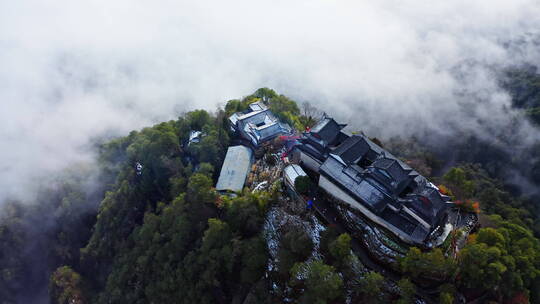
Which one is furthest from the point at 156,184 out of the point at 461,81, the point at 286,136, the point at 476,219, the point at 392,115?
the point at 461,81

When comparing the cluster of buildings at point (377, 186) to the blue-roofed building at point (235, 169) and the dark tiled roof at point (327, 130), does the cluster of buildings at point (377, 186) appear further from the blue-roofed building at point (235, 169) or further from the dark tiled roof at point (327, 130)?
the blue-roofed building at point (235, 169)

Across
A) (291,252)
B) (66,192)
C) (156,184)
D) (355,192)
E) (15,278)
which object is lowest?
(15,278)

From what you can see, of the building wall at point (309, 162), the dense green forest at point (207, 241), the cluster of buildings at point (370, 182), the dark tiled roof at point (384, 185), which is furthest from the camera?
the building wall at point (309, 162)

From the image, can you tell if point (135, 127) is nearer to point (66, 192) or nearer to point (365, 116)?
point (66, 192)

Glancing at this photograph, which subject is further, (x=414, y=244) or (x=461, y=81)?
(x=461, y=81)

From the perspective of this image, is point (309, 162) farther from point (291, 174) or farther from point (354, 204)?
point (354, 204)

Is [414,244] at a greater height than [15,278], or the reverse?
[414,244]

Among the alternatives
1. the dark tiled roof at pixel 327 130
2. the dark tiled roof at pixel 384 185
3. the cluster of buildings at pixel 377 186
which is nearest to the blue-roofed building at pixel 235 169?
the cluster of buildings at pixel 377 186

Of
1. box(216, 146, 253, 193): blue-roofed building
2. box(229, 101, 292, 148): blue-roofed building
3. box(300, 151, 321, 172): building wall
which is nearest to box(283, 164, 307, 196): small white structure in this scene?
→ box(300, 151, 321, 172): building wall
